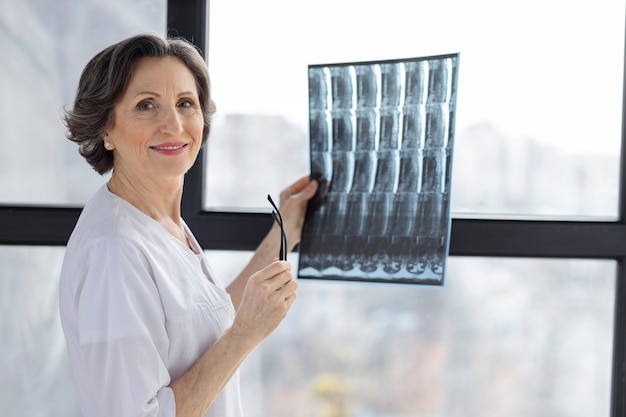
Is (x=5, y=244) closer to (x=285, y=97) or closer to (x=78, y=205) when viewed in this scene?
(x=78, y=205)

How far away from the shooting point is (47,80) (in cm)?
153

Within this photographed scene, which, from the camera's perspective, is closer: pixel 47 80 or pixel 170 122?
pixel 170 122

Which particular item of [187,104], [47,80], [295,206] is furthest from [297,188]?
[47,80]

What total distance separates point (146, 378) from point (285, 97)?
0.72 metres

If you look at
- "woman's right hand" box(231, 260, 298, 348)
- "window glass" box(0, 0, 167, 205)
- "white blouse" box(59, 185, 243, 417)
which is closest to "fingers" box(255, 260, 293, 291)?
"woman's right hand" box(231, 260, 298, 348)

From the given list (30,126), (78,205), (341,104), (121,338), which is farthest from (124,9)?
(121,338)

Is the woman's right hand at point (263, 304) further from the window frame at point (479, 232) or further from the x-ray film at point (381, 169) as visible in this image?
the window frame at point (479, 232)

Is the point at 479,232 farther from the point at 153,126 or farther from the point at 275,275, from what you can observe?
the point at 153,126

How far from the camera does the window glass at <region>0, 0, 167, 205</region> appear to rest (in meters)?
1.51

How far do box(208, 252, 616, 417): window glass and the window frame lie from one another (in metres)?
0.04

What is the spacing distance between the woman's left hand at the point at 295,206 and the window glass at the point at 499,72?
0.47 ft

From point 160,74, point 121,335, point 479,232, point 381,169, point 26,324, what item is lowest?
point 26,324

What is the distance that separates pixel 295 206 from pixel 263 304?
34cm

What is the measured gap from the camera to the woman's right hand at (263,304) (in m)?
1.04
